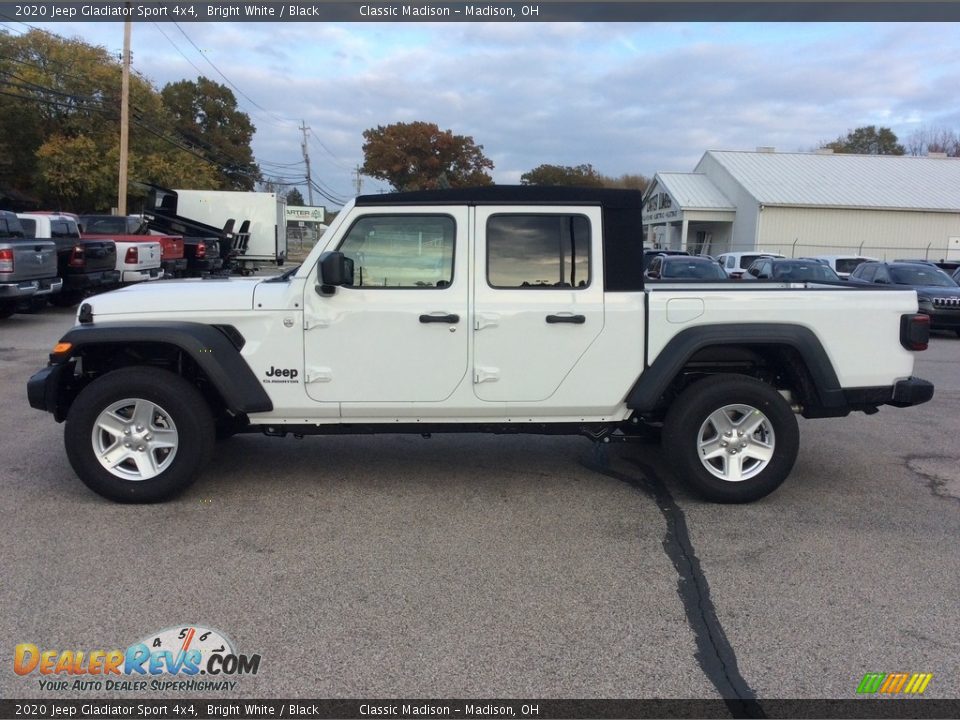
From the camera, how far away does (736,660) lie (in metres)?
3.22

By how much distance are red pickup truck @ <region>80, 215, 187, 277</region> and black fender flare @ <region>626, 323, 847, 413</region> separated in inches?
673

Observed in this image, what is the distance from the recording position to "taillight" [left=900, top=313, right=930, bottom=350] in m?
4.98

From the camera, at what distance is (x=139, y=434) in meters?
4.91

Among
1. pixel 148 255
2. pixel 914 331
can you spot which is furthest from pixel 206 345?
pixel 148 255

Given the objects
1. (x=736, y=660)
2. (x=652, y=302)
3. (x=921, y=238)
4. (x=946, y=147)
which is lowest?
(x=736, y=660)

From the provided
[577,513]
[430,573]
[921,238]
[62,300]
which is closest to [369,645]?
[430,573]

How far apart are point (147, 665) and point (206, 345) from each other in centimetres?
212

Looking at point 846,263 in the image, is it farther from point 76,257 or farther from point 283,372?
point 283,372

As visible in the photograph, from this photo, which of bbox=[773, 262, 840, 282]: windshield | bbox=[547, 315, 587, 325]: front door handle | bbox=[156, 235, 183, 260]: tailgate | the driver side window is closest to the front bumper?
the driver side window

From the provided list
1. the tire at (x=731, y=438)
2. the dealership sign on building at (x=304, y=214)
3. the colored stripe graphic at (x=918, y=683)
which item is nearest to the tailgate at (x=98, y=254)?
the tire at (x=731, y=438)

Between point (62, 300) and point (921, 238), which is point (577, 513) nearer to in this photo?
point (62, 300)

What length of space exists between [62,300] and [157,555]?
15054 millimetres

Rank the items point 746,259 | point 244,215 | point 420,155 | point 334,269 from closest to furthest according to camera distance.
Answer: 1. point 334,269
2. point 746,259
3. point 244,215
4. point 420,155

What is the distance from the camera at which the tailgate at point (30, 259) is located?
12.8 meters
